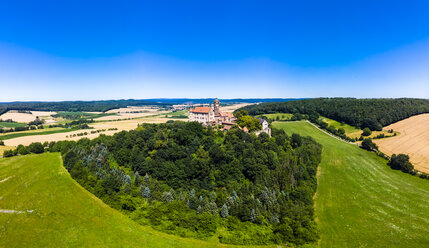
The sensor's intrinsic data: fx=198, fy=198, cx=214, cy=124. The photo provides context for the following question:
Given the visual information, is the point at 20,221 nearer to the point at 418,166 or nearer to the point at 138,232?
the point at 138,232

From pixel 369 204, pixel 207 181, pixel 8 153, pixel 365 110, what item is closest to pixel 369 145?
pixel 369 204

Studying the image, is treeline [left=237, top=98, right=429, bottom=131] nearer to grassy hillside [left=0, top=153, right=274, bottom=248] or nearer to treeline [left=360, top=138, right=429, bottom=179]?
treeline [left=360, top=138, right=429, bottom=179]

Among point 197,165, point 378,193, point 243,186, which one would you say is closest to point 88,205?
point 197,165

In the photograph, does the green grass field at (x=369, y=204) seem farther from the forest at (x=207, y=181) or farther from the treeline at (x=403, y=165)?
the forest at (x=207, y=181)

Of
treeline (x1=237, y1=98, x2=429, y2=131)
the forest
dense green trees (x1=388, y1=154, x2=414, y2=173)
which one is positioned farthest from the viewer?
treeline (x1=237, y1=98, x2=429, y2=131)

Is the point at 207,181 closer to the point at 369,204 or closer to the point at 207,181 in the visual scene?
the point at 207,181

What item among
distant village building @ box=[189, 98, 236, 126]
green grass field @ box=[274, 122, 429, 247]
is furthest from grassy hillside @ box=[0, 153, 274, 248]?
distant village building @ box=[189, 98, 236, 126]

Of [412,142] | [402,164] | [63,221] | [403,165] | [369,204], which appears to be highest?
[412,142]
